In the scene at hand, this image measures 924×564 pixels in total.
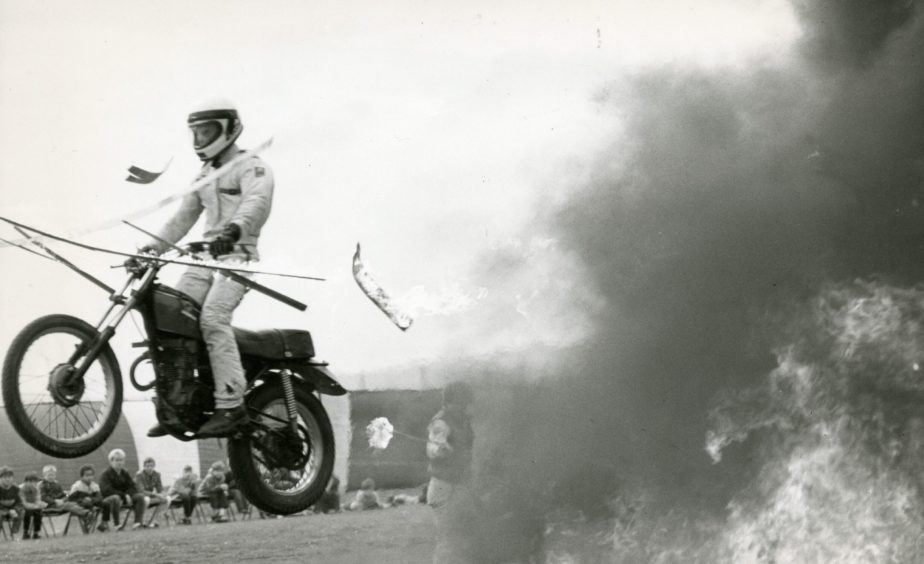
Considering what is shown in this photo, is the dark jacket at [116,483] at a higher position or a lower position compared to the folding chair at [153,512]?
higher

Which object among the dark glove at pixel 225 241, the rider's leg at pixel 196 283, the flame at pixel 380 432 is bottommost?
the flame at pixel 380 432

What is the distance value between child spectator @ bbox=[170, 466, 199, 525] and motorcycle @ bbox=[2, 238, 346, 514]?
9.39 feet

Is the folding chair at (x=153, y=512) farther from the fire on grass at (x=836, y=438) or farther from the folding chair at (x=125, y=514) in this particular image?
the fire on grass at (x=836, y=438)

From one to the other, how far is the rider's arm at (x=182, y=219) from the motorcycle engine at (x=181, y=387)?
2.92 feet

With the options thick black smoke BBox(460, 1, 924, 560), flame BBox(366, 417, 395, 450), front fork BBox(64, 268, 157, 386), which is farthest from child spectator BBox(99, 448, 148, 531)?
thick black smoke BBox(460, 1, 924, 560)

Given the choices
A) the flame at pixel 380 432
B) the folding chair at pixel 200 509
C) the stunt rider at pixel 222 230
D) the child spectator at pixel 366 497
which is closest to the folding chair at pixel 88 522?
the folding chair at pixel 200 509

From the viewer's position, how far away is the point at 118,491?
1067 centimetres

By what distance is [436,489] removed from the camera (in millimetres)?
12359

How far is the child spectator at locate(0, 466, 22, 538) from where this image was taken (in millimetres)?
10406

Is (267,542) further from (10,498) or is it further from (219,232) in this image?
(219,232)

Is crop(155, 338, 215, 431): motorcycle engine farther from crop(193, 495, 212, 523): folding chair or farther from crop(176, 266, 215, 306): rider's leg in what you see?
crop(193, 495, 212, 523): folding chair

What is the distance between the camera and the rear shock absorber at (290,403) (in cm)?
782

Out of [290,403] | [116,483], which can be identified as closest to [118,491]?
[116,483]

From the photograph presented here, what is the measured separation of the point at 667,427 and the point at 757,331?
4.47 feet
